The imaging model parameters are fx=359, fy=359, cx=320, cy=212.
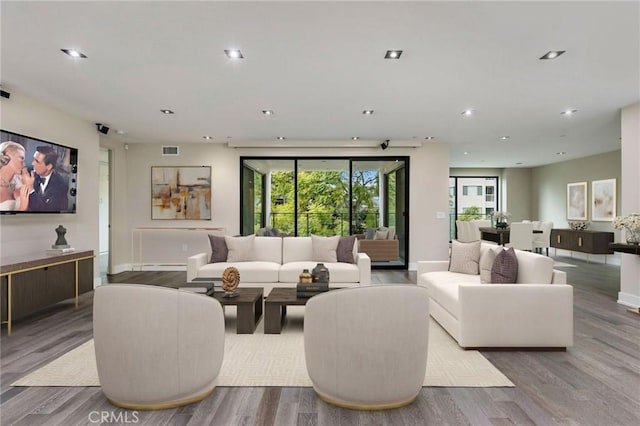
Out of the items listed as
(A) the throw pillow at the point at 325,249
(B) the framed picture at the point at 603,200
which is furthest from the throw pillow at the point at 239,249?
(B) the framed picture at the point at 603,200

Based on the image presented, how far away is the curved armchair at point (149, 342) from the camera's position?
2.00 metres

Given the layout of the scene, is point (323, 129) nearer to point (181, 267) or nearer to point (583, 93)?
point (583, 93)

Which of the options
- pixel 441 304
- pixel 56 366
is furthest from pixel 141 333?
pixel 441 304

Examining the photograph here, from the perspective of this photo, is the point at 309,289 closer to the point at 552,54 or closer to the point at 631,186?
the point at 552,54

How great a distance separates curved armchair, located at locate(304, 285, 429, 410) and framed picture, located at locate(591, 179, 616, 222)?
27.7 feet

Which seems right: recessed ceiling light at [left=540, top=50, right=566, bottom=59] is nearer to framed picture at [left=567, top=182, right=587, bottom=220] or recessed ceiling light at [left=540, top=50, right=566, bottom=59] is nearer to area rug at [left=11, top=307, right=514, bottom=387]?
area rug at [left=11, top=307, right=514, bottom=387]

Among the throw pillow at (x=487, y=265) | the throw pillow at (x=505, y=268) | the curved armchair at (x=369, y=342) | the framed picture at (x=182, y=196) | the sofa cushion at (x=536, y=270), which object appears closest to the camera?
the curved armchair at (x=369, y=342)

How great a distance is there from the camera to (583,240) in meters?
8.06

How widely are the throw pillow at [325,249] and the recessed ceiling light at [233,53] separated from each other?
2793mm

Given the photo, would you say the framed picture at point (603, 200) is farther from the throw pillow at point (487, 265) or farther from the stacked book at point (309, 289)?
the stacked book at point (309, 289)

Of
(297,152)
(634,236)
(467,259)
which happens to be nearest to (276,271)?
(467,259)

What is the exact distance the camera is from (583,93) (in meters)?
4.07

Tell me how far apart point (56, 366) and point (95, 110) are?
345 centimetres

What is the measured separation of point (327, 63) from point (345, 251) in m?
2.67
